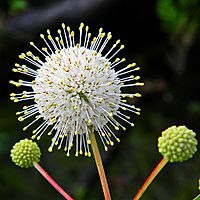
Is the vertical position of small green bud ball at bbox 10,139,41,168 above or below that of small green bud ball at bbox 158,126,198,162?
above

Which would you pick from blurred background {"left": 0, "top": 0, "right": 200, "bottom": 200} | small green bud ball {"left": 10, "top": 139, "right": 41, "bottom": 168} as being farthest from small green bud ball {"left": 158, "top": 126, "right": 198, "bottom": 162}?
blurred background {"left": 0, "top": 0, "right": 200, "bottom": 200}

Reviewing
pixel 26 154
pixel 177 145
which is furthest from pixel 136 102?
pixel 177 145

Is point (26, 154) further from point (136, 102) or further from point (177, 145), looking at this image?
point (136, 102)

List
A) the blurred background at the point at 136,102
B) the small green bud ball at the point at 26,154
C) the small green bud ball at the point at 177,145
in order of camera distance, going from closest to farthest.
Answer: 1. the small green bud ball at the point at 177,145
2. the small green bud ball at the point at 26,154
3. the blurred background at the point at 136,102

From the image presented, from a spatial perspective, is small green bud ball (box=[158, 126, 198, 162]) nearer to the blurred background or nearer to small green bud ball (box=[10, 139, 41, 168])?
small green bud ball (box=[10, 139, 41, 168])

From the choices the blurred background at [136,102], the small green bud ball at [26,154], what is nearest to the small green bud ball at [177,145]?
the small green bud ball at [26,154]

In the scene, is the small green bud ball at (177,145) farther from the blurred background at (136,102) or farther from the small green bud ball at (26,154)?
the blurred background at (136,102)

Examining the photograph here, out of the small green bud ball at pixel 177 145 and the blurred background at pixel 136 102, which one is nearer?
the small green bud ball at pixel 177 145
